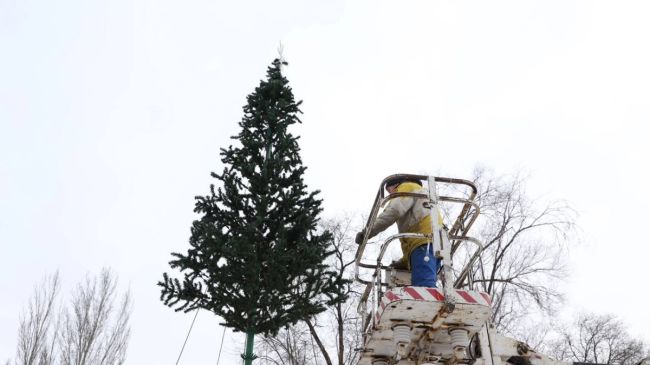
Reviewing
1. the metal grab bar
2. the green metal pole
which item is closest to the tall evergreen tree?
the green metal pole

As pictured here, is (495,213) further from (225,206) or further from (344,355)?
(225,206)

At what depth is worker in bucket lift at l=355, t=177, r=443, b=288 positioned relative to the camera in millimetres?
5633

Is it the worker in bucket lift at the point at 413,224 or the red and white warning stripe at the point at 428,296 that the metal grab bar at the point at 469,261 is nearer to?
the worker in bucket lift at the point at 413,224

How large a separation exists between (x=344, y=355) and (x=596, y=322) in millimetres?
21645

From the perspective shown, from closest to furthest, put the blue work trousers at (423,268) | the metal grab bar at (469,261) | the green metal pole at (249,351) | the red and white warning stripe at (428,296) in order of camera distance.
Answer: the red and white warning stripe at (428,296) → the blue work trousers at (423,268) → the metal grab bar at (469,261) → the green metal pole at (249,351)

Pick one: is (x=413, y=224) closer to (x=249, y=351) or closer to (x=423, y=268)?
(x=423, y=268)

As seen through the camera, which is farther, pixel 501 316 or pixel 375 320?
pixel 501 316

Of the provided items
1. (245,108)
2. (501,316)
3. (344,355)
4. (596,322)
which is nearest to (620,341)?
(596,322)

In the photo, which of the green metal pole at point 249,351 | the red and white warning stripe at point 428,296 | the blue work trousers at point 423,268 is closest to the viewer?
the red and white warning stripe at point 428,296

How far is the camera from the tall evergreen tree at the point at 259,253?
24.0 ft

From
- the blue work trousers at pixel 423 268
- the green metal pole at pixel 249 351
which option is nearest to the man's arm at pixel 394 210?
the blue work trousers at pixel 423 268

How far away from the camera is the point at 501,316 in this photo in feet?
65.2

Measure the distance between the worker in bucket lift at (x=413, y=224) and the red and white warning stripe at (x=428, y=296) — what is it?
44 cm

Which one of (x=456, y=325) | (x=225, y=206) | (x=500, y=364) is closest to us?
(x=456, y=325)
